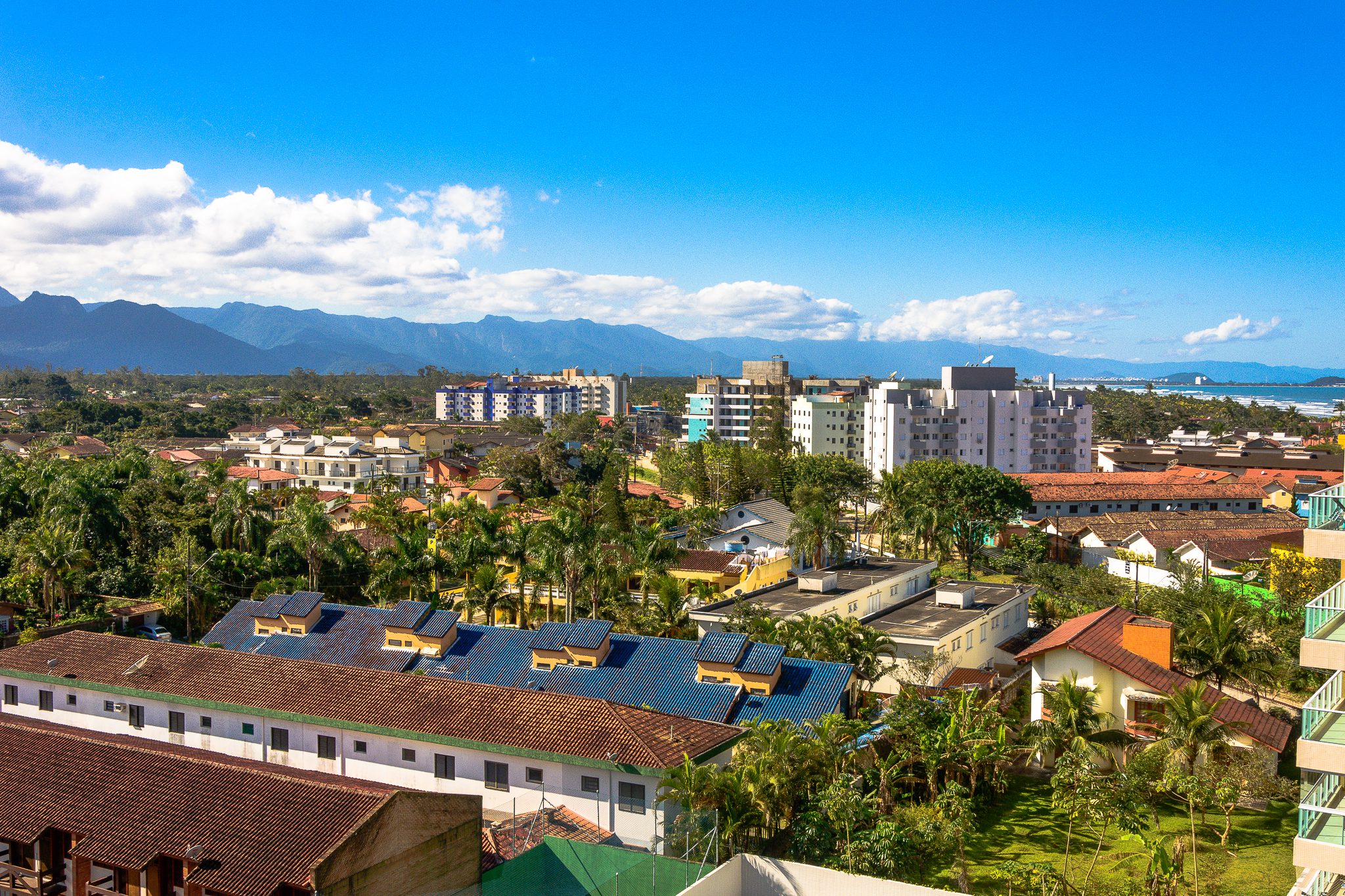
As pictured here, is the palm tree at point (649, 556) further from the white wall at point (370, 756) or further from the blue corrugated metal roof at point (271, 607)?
the white wall at point (370, 756)

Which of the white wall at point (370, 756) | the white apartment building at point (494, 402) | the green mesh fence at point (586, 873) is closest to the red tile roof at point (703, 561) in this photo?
the white wall at point (370, 756)

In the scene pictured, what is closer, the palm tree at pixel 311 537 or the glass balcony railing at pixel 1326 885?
the glass balcony railing at pixel 1326 885

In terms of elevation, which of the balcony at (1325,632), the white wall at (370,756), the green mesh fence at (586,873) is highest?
the balcony at (1325,632)

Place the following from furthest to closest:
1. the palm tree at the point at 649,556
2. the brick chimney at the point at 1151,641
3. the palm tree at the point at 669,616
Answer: the palm tree at the point at 649,556 → the palm tree at the point at 669,616 → the brick chimney at the point at 1151,641

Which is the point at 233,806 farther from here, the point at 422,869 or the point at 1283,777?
the point at 1283,777

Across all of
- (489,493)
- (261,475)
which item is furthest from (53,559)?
(261,475)

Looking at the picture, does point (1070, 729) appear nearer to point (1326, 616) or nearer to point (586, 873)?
point (1326, 616)
